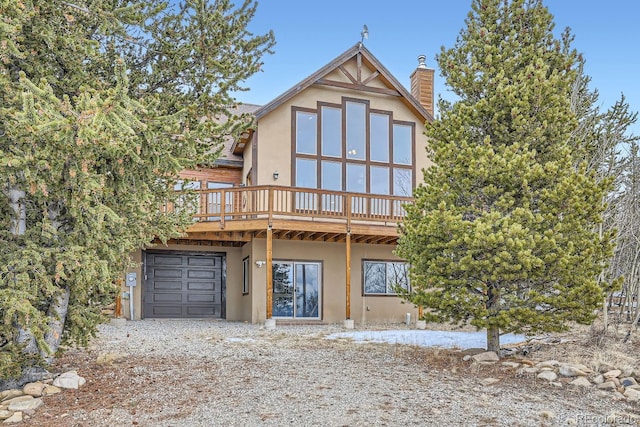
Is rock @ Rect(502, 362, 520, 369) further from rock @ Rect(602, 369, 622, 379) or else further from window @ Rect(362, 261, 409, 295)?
window @ Rect(362, 261, 409, 295)

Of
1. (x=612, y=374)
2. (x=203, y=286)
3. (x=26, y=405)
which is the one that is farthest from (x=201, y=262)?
(x=612, y=374)

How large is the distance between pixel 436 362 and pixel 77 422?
4378mm

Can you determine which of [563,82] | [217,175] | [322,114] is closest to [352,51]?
[322,114]

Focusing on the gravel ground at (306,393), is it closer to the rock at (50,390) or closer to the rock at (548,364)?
the rock at (50,390)

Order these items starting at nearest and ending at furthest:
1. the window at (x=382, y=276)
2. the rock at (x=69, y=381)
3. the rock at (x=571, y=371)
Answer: the rock at (x=69, y=381), the rock at (x=571, y=371), the window at (x=382, y=276)

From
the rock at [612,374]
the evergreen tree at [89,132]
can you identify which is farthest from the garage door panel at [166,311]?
the rock at [612,374]

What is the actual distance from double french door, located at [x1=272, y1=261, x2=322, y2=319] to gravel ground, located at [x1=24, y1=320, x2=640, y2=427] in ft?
19.2

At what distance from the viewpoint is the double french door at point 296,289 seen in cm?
1388

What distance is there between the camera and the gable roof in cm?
1381

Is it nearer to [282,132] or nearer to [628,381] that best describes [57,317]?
[628,381]

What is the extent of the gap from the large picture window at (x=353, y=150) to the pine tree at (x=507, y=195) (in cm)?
657

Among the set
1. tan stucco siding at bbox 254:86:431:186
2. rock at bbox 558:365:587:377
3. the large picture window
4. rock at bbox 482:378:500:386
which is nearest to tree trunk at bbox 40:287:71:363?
rock at bbox 482:378:500:386

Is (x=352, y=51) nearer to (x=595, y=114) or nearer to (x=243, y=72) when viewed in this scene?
(x=595, y=114)

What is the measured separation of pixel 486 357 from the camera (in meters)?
7.11
